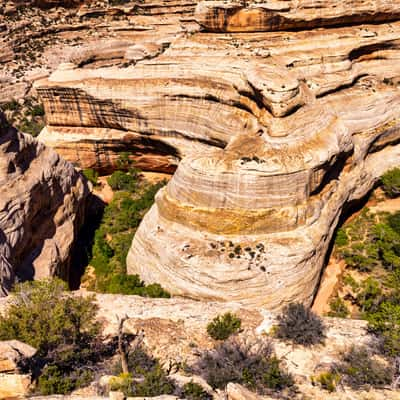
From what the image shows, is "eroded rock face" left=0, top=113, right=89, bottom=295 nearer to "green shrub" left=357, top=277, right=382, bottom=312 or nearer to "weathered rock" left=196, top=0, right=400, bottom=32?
"weathered rock" left=196, top=0, right=400, bottom=32

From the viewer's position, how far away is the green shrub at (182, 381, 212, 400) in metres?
9.41

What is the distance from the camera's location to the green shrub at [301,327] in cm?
1275

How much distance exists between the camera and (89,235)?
81.6 ft

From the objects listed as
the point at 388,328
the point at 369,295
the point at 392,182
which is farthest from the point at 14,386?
the point at 392,182

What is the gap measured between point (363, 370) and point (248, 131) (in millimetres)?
14372

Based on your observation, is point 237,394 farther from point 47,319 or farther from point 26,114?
point 26,114

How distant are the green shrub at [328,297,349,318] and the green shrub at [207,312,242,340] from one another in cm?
752

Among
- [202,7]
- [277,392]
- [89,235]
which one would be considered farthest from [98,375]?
[202,7]

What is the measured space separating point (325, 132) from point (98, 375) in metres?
16.3

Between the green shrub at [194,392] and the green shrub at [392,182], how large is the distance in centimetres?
2080

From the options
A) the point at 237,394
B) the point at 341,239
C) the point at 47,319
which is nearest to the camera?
the point at 237,394

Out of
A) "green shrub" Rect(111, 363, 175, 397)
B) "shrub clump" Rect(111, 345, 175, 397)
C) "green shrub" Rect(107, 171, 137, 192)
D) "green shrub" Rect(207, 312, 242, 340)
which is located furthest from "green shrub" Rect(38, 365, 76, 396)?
"green shrub" Rect(107, 171, 137, 192)

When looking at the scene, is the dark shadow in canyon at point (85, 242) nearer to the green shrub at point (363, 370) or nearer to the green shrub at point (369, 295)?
the green shrub at point (363, 370)

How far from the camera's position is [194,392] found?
9.47 m
